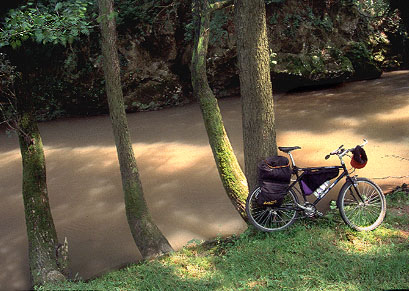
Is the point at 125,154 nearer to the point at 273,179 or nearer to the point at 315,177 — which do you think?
the point at 273,179

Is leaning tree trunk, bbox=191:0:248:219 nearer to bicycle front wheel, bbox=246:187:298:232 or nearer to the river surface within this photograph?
bicycle front wheel, bbox=246:187:298:232

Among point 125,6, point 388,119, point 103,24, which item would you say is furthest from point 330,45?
point 103,24

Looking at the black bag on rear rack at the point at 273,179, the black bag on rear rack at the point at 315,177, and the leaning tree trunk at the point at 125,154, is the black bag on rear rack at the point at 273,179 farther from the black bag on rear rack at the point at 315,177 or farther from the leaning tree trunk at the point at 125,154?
the leaning tree trunk at the point at 125,154

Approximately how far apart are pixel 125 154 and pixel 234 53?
32.2 ft

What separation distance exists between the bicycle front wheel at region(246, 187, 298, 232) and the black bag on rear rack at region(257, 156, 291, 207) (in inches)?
6.4

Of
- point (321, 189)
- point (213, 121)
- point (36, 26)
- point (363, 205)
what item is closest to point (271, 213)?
point (321, 189)

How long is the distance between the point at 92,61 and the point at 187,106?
360 cm

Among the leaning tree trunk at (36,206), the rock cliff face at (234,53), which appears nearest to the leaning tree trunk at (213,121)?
the leaning tree trunk at (36,206)

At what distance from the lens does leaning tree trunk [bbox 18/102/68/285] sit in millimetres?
6977

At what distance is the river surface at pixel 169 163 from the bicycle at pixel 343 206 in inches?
113

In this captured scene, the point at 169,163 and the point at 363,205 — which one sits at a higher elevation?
the point at 363,205

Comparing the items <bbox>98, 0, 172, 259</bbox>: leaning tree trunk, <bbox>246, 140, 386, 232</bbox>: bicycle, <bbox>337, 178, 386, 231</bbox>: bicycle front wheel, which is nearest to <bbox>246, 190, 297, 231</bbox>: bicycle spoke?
<bbox>246, 140, 386, 232</bbox>: bicycle

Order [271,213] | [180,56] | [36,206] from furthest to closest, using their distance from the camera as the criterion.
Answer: [180,56], [36,206], [271,213]

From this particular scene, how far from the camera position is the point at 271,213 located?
5.75 metres
